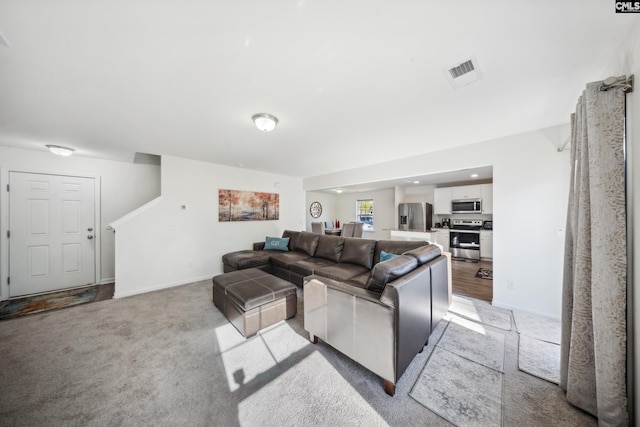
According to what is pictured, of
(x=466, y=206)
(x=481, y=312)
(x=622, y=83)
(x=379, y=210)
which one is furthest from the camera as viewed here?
(x=379, y=210)

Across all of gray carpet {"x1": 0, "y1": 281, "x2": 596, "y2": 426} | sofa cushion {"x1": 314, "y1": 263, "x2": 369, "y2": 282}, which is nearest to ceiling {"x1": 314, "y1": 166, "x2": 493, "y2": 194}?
sofa cushion {"x1": 314, "y1": 263, "x2": 369, "y2": 282}

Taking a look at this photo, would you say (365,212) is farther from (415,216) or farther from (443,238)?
(443,238)

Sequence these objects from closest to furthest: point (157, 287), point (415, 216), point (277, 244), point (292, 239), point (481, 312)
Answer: point (481, 312), point (157, 287), point (277, 244), point (292, 239), point (415, 216)

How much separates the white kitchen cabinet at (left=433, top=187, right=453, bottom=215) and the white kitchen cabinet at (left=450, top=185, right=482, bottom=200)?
4.9 inches

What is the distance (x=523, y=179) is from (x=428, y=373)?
2791 mm

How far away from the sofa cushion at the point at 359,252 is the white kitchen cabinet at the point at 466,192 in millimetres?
3946

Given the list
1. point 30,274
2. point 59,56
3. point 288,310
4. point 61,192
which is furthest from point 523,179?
point 30,274

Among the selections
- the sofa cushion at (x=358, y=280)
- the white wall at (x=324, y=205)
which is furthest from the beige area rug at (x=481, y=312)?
the white wall at (x=324, y=205)

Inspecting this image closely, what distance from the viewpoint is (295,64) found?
1546 millimetres

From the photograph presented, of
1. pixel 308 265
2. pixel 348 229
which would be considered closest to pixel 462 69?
pixel 308 265

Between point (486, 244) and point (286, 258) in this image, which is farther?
point (486, 244)

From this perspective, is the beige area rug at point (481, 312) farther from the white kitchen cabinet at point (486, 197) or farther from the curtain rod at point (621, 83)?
the white kitchen cabinet at point (486, 197)

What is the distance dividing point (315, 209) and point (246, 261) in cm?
491

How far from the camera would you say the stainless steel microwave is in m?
5.53
